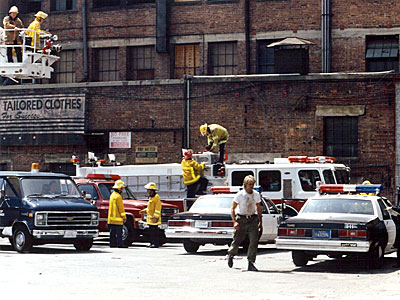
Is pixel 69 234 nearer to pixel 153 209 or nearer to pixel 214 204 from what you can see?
pixel 153 209

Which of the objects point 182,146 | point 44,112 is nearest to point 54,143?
point 44,112

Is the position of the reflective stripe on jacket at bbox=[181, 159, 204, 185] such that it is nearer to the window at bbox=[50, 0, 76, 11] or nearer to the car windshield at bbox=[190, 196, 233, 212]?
the car windshield at bbox=[190, 196, 233, 212]

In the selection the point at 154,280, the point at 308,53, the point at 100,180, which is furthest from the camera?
the point at 308,53

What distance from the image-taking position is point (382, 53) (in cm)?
3641

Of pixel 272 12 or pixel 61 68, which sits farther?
pixel 61 68

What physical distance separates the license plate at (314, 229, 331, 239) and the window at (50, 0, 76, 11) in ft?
84.0

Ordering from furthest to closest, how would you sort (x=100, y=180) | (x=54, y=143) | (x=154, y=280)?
(x=54, y=143) → (x=100, y=180) → (x=154, y=280)

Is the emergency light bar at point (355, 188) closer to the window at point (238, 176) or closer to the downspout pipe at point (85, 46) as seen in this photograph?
the window at point (238, 176)

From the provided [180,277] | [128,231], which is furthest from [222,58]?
[180,277]

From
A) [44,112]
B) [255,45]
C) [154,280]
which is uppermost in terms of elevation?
[255,45]

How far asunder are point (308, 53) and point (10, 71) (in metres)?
13.0

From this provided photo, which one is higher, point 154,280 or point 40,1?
point 40,1

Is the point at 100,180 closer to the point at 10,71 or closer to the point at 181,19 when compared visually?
the point at 10,71

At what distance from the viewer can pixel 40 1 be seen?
136 feet
